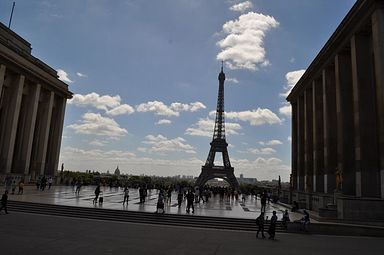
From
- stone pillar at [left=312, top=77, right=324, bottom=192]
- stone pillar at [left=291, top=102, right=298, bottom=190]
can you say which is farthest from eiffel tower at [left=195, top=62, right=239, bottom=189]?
stone pillar at [left=312, top=77, right=324, bottom=192]

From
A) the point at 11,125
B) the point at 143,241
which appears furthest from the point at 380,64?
the point at 11,125

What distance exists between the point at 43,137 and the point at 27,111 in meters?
6.34

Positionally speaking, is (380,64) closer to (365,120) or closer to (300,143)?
(365,120)

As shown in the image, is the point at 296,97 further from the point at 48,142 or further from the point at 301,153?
the point at 48,142

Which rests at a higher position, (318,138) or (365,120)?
(318,138)

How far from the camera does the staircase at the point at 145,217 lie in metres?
23.0

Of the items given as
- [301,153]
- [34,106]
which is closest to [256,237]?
[301,153]

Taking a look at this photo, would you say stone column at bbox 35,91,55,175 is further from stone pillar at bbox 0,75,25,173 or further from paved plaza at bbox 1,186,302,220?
paved plaza at bbox 1,186,302,220

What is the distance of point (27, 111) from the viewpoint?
186 ft

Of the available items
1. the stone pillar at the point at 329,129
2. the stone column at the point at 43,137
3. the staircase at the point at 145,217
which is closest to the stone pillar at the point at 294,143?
the stone pillar at the point at 329,129

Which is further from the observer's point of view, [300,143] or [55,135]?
[55,135]

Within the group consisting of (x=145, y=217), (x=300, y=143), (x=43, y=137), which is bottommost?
(x=145, y=217)

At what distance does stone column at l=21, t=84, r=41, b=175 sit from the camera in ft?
181

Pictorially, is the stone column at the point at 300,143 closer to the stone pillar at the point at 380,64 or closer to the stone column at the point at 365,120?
the stone column at the point at 365,120
